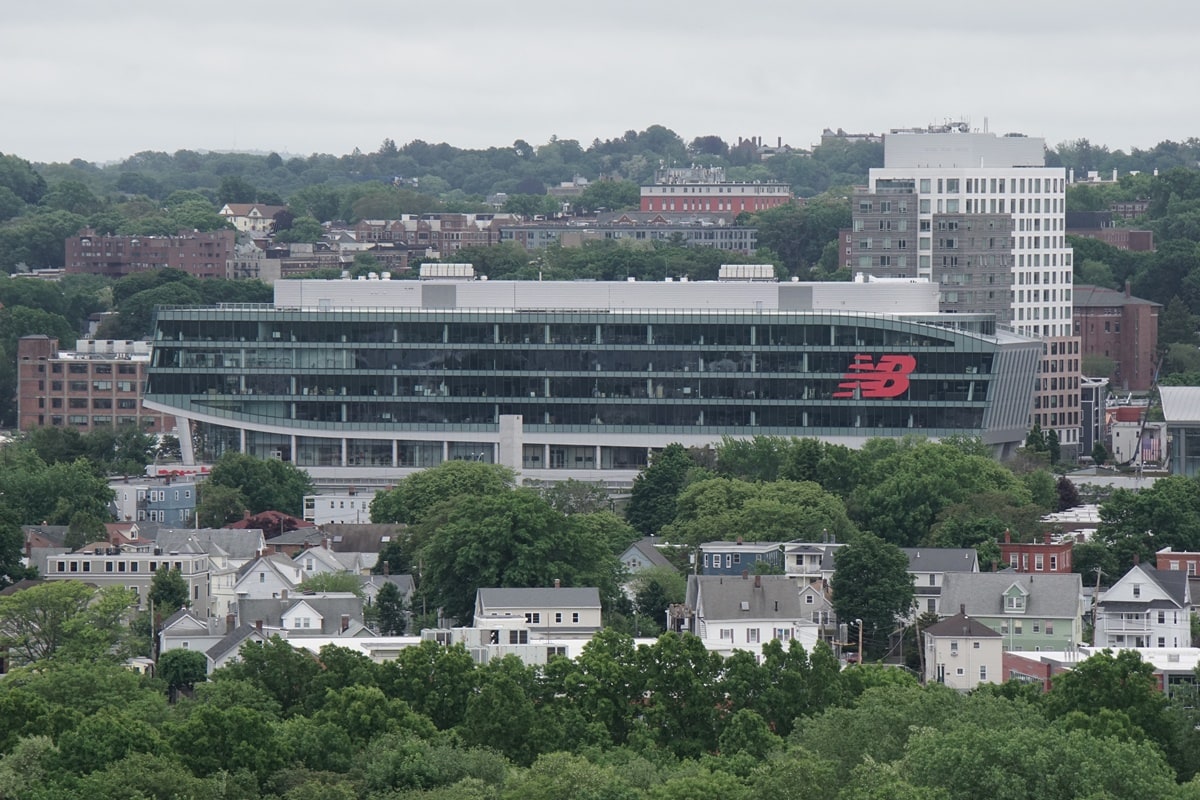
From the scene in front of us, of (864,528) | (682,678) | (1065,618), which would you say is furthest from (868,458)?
(682,678)

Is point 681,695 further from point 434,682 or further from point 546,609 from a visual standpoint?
point 546,609

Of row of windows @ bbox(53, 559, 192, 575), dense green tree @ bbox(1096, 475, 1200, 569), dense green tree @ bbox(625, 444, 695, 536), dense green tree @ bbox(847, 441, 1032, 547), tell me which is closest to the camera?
row of windows @ bbox(53, 559, 192, 575)

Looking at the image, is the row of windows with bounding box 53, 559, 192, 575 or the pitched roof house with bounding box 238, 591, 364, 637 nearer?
the pitched roof house with bounding box 238, 591, 364, 637

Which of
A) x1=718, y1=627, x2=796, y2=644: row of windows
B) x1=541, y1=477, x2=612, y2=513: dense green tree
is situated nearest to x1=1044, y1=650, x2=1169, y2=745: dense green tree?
x1=718, y1=627, x2=796, y2=644: row of windows

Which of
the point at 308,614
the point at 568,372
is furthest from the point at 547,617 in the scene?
the point at 568,372

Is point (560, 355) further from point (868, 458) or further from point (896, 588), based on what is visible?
point (896, 588)

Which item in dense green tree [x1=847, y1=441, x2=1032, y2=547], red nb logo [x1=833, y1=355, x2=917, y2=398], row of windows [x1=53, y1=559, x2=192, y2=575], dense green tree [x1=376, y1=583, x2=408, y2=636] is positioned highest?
red nb logo [x1=833, y1=355, x2=917, y2=398]

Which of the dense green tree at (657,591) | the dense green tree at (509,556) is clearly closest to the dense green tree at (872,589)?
the dense green tree at (657,591)

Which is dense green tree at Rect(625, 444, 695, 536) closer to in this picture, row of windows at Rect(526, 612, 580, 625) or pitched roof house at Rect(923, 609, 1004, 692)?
row of windows at Rect(526, 612, 580, 625)
